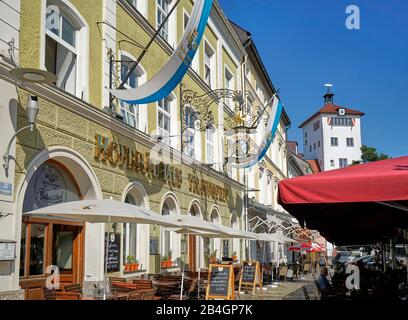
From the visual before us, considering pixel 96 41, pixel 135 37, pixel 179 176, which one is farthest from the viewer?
pixel 179 176

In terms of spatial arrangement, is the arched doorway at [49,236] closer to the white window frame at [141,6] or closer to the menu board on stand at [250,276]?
the white window frame at [141,6]

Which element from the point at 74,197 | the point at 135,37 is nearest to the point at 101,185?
the point at 74,197

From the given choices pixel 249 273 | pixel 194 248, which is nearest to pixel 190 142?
pixel 194 248

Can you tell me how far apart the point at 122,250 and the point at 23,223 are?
3737 mm

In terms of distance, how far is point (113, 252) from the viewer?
12.5 metres

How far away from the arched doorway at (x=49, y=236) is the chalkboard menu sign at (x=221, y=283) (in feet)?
10.6

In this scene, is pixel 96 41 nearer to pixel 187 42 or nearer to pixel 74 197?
pixel 187 42

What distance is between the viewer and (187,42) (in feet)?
39.3

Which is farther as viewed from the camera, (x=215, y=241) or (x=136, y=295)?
(x=215, y=241)

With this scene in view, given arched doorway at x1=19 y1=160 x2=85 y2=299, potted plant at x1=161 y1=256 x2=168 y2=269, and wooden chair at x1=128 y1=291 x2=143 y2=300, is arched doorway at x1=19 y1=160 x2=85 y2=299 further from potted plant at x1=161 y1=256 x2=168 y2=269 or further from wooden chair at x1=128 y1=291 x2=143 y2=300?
potted plant at x1=161 y1=256 x2=168 y2=269

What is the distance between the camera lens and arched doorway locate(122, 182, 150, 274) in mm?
13914

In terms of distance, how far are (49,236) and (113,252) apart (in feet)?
7.04

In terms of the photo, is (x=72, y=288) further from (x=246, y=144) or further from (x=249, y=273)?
(x=246, y=144)

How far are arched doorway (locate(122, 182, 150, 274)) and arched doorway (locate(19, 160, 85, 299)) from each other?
2.33m
